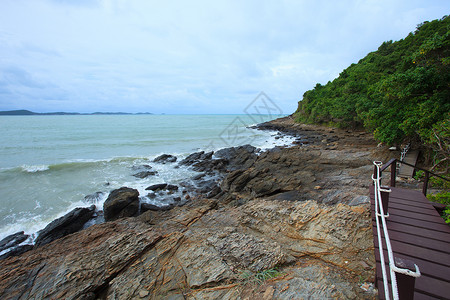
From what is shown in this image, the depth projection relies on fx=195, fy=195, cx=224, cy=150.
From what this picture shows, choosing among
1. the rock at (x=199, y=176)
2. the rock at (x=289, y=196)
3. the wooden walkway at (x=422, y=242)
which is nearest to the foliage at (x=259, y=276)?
the wooden walkway at (x=422, y=242)

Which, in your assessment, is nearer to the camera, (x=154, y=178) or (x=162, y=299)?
(x=162, y=299)

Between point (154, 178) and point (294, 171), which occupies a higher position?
point (294, 171)

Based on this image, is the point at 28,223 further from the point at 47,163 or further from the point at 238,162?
the point at 238,162

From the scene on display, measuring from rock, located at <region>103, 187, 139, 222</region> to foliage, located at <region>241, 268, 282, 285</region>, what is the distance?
885 cm

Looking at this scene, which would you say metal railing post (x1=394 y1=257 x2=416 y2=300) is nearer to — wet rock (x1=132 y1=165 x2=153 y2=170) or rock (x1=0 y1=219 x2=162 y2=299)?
rock (x1=0 y1=219 x2=162 y2=299)

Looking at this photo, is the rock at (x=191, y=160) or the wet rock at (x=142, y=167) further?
the rock at (x=191, y=160)

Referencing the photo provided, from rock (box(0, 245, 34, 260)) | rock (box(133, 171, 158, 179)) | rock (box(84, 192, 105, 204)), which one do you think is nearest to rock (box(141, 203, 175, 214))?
rock (box(84, 192, 105, 204))

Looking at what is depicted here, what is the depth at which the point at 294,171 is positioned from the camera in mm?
12859

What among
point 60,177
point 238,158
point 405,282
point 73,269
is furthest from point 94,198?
point 405,282

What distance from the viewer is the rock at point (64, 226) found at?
9031 millimetres

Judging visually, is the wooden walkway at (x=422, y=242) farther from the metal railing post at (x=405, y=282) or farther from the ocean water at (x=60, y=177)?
the ocean water at (x=60, y=177)

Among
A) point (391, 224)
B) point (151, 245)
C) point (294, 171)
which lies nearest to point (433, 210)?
point (391, 224)

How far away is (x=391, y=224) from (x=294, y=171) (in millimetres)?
9277

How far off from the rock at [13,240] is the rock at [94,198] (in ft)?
11.1
